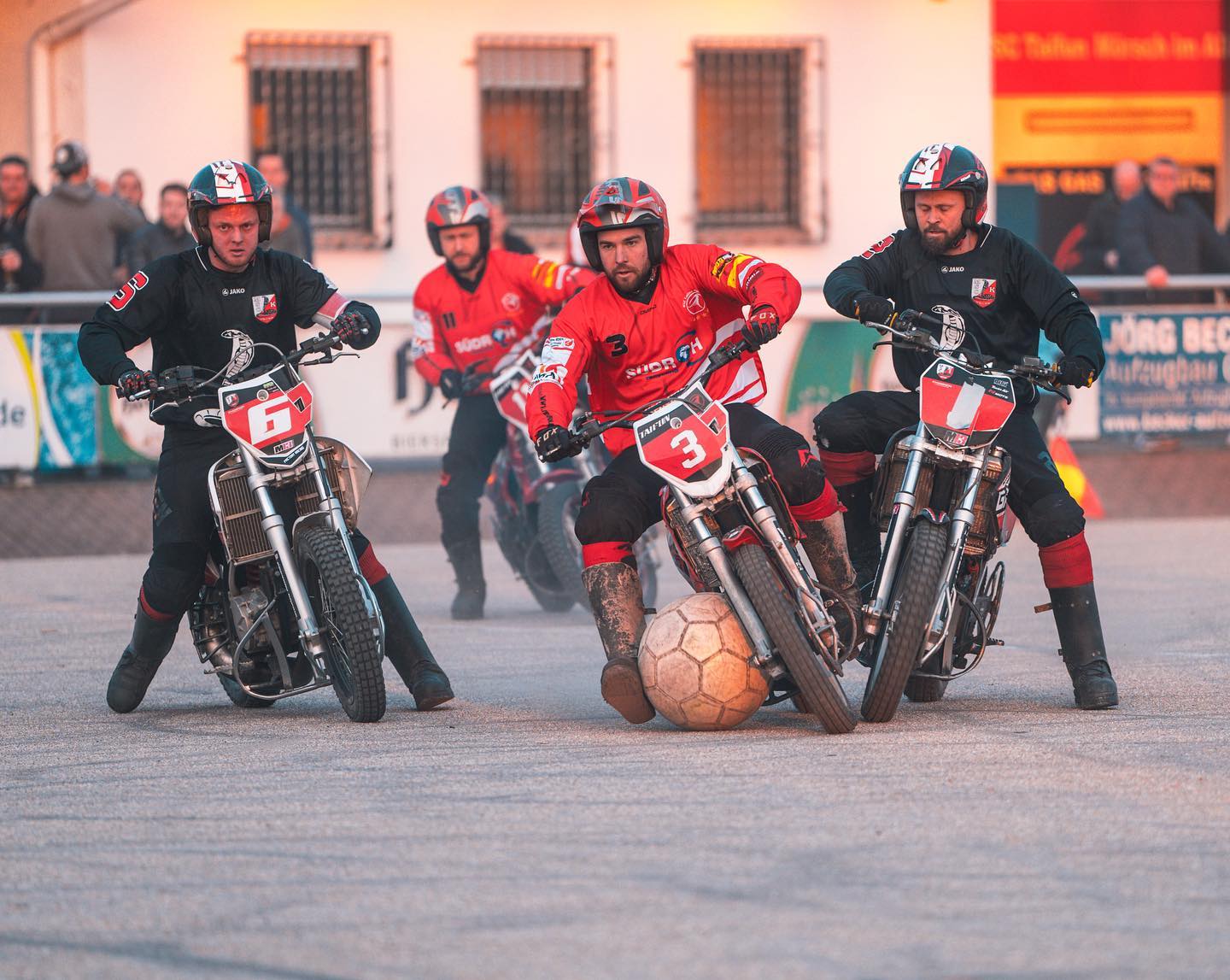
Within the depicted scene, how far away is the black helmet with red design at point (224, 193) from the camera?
7.95 m

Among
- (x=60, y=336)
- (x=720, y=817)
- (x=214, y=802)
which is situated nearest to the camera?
(x=720, y=817)

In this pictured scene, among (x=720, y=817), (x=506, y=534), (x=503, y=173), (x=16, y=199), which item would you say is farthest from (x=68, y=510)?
(x=720, y=817)

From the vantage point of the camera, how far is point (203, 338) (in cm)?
811

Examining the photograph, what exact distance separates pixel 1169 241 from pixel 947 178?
33.7 ft

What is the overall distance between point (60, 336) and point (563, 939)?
1064cm

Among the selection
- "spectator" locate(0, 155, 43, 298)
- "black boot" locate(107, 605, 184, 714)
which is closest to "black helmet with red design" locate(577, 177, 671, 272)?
"black boot" locate(107, 605, 184, 714)

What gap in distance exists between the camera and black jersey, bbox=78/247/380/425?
7992 millimetres

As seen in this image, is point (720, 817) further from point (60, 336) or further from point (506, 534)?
point (60, 336)

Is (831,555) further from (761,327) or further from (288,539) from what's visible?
(288,539)

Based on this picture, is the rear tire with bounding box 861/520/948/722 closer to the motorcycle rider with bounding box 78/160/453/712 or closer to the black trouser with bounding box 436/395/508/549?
the motorcycle rider with bounding box 78/160/453/712

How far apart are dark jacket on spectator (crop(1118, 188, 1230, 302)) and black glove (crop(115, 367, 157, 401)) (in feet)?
36.4

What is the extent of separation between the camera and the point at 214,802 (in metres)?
6.36

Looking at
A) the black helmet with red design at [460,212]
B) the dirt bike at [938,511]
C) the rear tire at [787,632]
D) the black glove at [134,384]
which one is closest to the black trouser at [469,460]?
the black helmet with red design at [460,212]

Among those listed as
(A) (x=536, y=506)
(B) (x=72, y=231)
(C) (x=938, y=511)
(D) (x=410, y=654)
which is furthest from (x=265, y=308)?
(B) (x=72, y=231)
